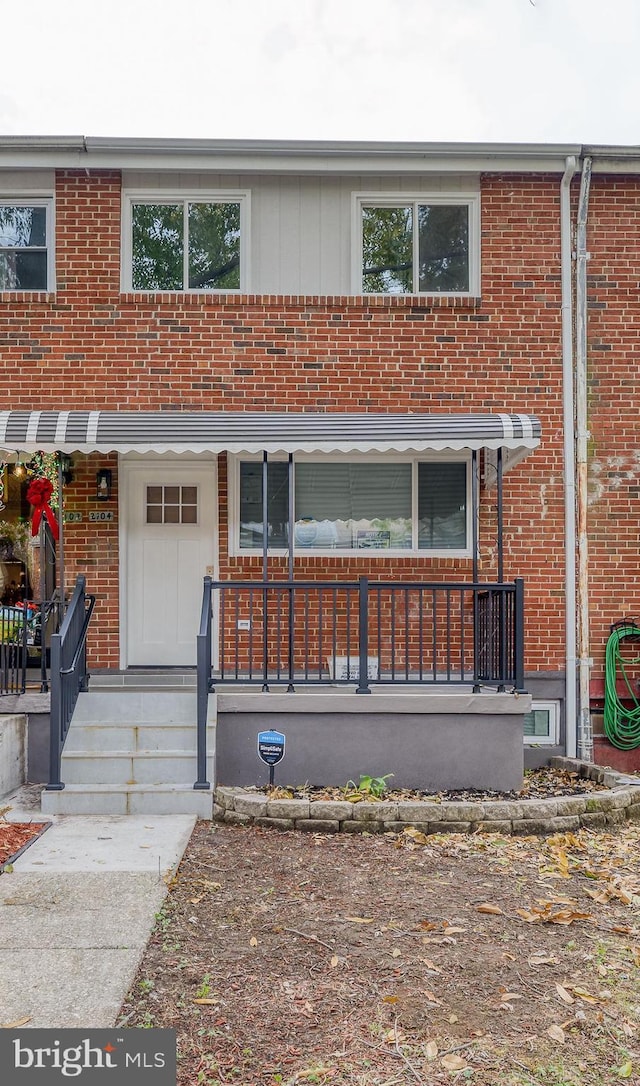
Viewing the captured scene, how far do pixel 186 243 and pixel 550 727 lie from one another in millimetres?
Result: 6401

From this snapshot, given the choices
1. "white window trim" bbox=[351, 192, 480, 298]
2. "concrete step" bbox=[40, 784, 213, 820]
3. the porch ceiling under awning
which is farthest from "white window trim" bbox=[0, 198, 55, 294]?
"concrete step" bbox=[40, 784, 213, 820]

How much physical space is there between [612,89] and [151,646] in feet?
59.7

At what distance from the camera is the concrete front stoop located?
6.09 m

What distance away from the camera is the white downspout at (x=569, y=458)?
26.9ft

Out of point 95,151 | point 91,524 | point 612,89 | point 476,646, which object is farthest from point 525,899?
point 612,89

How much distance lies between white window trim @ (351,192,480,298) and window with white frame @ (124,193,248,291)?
1.20m

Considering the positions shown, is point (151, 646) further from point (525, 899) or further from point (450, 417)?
point (525, 899)

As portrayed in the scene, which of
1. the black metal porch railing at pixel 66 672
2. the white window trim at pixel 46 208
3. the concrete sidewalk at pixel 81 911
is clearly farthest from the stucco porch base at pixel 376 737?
the white window trim at pixel 46 208

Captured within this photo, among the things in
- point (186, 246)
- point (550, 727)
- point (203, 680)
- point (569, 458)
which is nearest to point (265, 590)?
point (203, 680)

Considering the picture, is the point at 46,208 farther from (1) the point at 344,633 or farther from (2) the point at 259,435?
(1) the point at 344,633

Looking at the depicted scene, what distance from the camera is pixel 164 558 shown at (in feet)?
27.4

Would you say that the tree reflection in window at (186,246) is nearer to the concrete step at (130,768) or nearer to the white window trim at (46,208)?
the white window trim at (46,208)

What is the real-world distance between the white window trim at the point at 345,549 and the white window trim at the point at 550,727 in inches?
67.7

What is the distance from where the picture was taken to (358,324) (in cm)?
840
